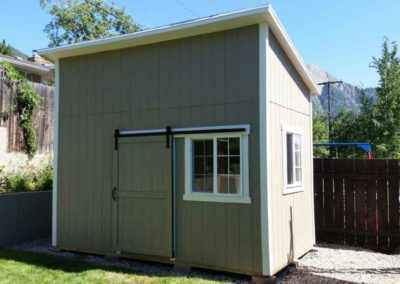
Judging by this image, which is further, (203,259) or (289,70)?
(289,70)

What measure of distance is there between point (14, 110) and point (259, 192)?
21.6 feet

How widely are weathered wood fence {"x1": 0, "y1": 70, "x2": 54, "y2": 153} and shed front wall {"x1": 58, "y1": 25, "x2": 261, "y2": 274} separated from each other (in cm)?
275

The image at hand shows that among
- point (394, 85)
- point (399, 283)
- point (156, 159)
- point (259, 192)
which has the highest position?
point (394, 85)

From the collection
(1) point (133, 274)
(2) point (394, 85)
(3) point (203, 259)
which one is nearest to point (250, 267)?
(3) point (203, 259)

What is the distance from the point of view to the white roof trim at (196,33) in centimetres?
521

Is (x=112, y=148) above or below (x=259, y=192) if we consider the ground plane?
above

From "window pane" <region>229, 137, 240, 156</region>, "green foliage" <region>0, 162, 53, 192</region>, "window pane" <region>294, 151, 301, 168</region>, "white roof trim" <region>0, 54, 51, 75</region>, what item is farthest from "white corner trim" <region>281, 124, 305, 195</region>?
"white roof trim" <region>0, 54, 51, 75</region>

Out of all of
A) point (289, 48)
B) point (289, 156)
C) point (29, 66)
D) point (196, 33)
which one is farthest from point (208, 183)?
point (29, 66)

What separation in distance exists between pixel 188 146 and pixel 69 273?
2399 mm

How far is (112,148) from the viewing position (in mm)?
6426

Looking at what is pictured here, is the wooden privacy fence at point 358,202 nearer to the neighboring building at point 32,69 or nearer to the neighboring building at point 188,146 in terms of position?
the neighboring building at point 188,146

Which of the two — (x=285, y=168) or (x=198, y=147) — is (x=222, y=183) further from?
(x=285, y=168)

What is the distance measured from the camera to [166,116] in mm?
5992

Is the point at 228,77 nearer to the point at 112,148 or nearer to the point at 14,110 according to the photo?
the point at 112,148
